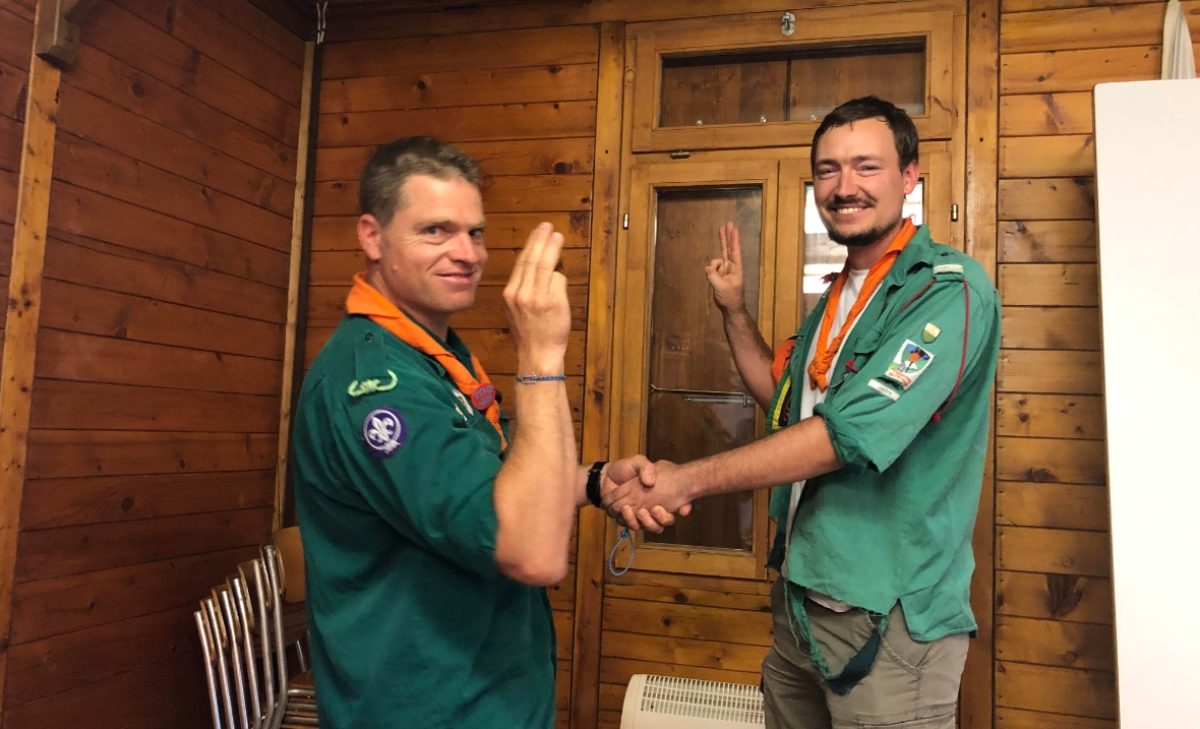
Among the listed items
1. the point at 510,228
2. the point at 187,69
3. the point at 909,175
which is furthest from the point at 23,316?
the point at 909,175

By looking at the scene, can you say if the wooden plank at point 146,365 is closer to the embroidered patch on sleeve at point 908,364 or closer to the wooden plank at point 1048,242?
the embroidered patch on sleeve at point 908,364

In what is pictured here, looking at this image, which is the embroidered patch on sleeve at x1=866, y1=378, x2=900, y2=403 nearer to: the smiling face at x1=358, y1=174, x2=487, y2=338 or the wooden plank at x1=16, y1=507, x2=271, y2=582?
the smiling face at x1=358, y1=174, x2=487, y2=338

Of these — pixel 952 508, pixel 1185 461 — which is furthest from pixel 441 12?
pixel 1185 461

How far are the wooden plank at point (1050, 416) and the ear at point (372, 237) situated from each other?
193 centimetres

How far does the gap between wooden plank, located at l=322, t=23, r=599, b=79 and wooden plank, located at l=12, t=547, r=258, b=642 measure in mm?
1727

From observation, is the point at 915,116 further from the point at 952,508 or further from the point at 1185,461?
the point at 952,508

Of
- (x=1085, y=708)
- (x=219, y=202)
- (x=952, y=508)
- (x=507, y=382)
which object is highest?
(x=219, y=202)

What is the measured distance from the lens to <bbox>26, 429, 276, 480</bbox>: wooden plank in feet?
7.17

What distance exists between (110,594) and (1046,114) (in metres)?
2.94

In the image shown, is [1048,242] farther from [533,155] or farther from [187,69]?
[187,69]

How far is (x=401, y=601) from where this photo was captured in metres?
1.15

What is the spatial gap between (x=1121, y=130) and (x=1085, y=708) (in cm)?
157

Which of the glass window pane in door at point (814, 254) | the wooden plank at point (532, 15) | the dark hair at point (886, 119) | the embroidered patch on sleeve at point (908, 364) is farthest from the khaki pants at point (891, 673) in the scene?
the wooden plank at point (532, 15)

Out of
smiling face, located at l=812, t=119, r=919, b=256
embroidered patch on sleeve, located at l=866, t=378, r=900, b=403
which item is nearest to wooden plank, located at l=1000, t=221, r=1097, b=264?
smiling face, located at l=812, t=119, r=919, b=256
